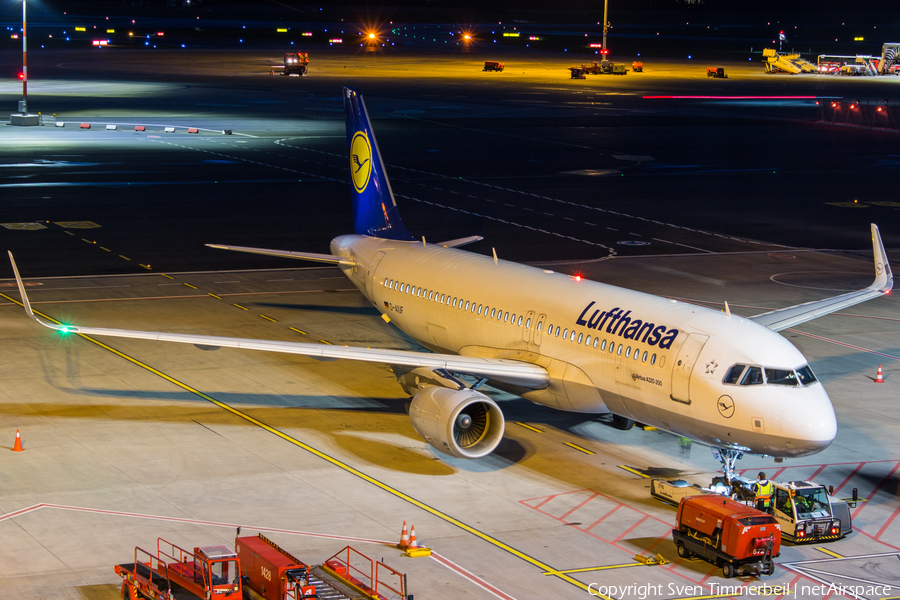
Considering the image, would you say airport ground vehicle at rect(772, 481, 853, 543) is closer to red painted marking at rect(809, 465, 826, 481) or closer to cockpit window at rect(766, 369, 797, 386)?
cockpit window at rect(766, 369, 797, 386)

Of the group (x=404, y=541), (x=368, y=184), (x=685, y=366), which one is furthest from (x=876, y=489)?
(x=368, y=184)

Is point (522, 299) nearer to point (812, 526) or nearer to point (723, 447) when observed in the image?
point (723, 447)

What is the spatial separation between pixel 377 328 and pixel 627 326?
15.2 meters

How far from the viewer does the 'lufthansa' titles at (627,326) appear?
1052 inches

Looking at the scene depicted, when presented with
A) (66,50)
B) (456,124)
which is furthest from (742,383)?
(66,50)

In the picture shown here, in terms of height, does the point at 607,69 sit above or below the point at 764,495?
above

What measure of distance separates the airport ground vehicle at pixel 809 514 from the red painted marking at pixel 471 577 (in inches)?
263

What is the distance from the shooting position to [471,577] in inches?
849

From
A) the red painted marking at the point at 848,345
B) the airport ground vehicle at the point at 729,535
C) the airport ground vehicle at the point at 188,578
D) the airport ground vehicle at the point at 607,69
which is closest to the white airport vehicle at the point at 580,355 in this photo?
the airport ground vehicle at the point at 729,535

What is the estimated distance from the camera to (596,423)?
31.4 metres

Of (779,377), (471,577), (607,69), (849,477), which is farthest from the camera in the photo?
(607,69)

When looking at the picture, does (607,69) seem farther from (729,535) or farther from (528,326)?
(729,535)

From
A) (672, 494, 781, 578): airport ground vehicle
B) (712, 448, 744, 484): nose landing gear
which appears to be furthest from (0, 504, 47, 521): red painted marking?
(712, 448, 744, 484): nose landing gear

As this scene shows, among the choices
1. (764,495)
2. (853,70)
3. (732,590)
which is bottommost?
(732,590)
